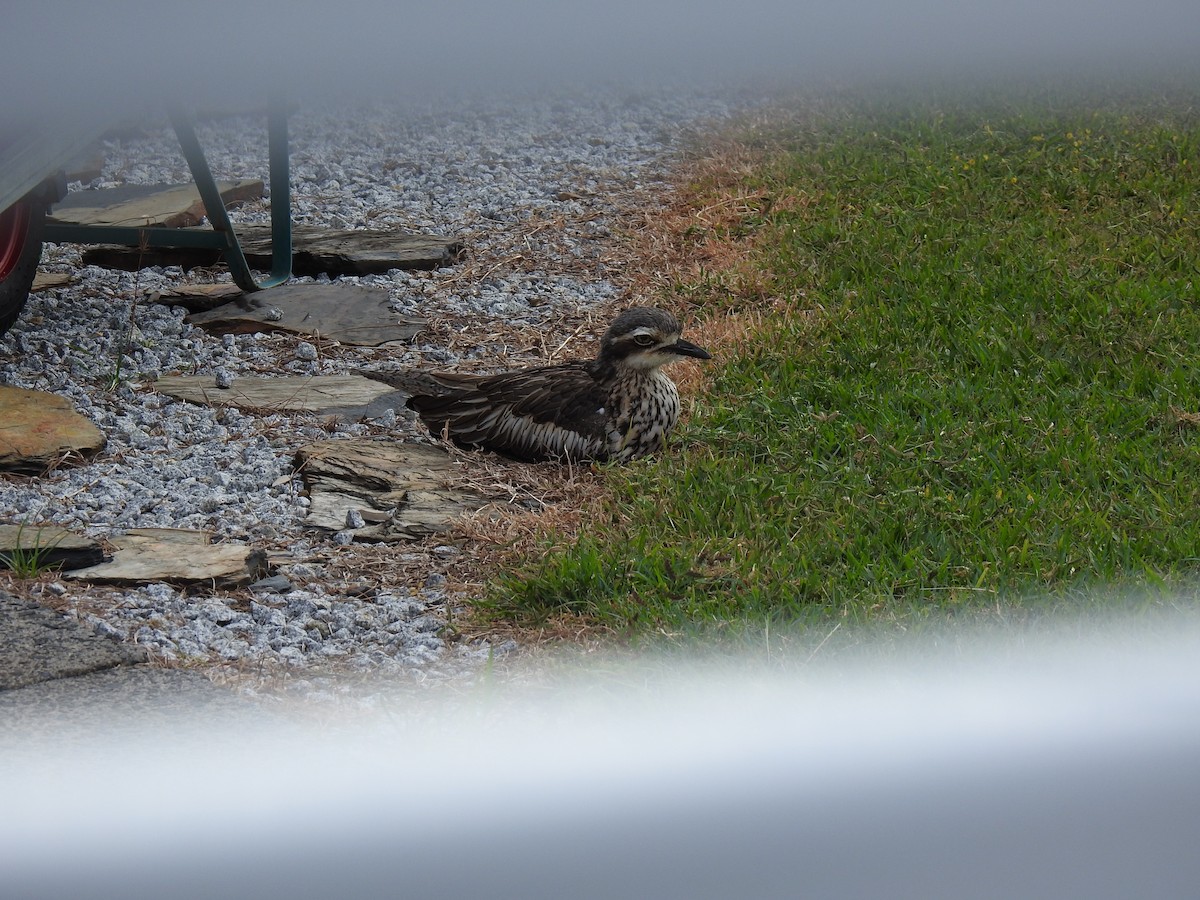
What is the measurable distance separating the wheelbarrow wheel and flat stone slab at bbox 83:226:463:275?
1.06m

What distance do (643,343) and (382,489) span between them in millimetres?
1218

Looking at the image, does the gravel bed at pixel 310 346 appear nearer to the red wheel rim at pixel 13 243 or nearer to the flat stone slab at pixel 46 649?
the flat stone slab at pixel 46 649

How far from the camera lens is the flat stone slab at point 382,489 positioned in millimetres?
4735

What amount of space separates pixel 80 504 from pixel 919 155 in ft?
18.7

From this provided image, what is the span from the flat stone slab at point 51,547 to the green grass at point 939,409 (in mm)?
1407

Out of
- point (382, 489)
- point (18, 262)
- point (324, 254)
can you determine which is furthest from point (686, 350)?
point (18, 262)

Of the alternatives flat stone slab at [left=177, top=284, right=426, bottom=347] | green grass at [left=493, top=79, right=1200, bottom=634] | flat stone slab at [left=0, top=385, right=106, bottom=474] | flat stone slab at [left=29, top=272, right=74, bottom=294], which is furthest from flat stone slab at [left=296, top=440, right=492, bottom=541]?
flat stone slab at [left=29, top=272, right=74, bottom=294]

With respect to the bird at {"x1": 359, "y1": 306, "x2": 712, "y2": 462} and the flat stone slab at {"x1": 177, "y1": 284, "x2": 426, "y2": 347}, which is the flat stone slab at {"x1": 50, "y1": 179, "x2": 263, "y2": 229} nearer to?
the flat stone slab at {"x1": 177, "y1": 284, "x2": 426, "y2": 347}

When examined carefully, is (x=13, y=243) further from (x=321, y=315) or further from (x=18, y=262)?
(x=321, y=315)

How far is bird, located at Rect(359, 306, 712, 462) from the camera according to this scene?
523 centimetres

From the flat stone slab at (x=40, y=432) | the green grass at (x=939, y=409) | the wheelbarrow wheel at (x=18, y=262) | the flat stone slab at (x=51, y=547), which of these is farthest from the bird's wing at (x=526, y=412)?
the wheelbarrow wheel at (x=18, y=262)

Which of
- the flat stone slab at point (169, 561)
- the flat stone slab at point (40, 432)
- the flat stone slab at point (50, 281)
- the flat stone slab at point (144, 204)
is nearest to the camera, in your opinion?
the flat stone slab at point (169, 561)

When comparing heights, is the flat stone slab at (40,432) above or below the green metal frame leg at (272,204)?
below

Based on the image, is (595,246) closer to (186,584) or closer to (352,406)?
(352,406)
